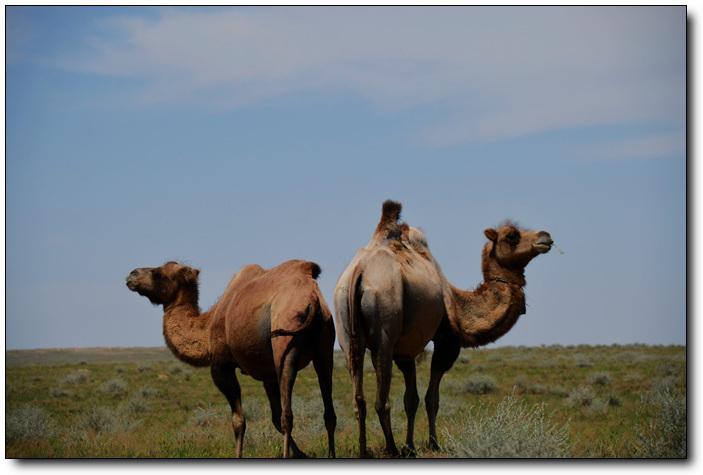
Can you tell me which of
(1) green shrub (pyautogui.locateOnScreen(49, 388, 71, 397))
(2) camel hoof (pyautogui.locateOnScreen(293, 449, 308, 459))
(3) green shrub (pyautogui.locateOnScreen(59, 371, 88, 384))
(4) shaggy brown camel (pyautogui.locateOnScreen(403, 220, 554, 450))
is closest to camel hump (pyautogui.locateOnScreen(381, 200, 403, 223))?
(4) shaggy brown camel (pyautogui.locateOnScreen(403, 220, 554, 450))

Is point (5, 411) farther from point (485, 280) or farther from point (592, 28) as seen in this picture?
point (592, 28)

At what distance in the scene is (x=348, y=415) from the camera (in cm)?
1747

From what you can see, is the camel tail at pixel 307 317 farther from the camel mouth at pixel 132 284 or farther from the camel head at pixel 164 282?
the camel mouth at pixel 132 284

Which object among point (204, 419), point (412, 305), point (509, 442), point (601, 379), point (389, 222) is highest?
point (389, 222)

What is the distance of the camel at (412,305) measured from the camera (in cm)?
769

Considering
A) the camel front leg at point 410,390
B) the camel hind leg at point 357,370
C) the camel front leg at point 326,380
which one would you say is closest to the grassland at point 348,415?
the camel front leg at point 410,390

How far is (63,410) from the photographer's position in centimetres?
1927

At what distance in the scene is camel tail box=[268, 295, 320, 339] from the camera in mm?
7699

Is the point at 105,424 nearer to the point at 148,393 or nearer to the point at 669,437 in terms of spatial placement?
the point at 148,393

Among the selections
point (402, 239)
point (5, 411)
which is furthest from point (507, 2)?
point (5, 411)

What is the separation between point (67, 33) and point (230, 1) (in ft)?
6.89

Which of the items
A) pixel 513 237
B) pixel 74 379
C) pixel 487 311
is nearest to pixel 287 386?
pixel 487 311

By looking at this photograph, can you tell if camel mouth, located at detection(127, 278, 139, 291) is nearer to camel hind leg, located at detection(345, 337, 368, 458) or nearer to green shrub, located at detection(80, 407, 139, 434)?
camel hind leg, located at detection(345, 337, 368, 458)

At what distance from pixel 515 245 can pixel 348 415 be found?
889 cm
